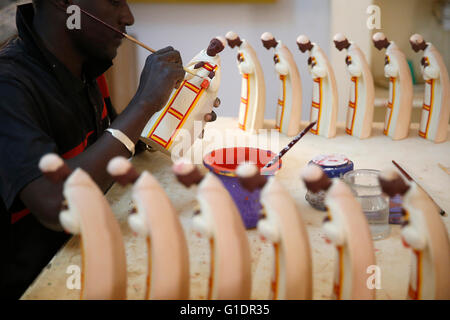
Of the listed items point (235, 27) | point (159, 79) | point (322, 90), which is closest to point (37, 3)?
point (159, 79)

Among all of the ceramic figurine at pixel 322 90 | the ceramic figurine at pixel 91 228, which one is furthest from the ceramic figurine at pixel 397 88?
the ceramic figurine at pixel 91 228

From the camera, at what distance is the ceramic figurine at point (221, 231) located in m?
0.69

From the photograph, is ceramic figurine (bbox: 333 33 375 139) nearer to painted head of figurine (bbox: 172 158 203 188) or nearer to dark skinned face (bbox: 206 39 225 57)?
dark skinned face (bbox: 206 39 225 57)

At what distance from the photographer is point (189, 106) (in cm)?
133

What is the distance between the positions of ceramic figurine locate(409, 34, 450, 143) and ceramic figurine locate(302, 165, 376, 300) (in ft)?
3.14

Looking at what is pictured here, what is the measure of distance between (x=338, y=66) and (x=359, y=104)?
938 mm

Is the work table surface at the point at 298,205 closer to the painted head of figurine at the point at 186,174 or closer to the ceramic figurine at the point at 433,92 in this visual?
the ceramic figurine at the point at 433,92

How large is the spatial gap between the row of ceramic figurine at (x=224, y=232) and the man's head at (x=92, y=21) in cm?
61

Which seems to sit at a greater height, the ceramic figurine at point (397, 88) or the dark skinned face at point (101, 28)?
the dark skinned face at point (101, 28)

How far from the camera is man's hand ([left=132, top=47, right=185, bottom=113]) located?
1.21 m

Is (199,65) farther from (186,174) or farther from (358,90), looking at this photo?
(186,174)

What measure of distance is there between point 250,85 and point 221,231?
97cm
